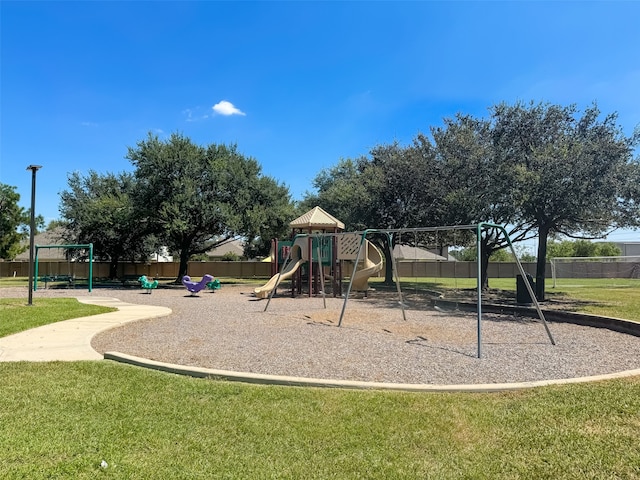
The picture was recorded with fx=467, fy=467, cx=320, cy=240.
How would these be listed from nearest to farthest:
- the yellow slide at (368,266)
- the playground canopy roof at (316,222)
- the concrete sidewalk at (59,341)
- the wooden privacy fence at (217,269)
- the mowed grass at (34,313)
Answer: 1. the concrete sidewalk at (59,341)
2. the mowed grass at (34,313)
3. the yellow slide at (368,266)
4. the playground canopy roof at (316,222)
5. the wooden privacy fence at (217,269)

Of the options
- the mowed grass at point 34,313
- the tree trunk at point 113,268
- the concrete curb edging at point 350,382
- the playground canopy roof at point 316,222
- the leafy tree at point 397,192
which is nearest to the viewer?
the concrete curb edging at point 350,382

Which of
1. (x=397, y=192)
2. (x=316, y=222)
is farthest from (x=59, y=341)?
(x=397, y=192)

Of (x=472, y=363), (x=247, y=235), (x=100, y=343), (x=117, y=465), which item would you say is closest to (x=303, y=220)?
(x=247, y=235)

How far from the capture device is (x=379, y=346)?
770cm

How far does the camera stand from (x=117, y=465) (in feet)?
10.5

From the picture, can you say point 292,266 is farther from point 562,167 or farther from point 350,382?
point 350,382

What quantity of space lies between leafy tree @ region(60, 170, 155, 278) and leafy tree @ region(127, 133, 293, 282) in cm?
183

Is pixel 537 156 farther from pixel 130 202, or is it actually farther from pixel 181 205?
pixel 130 202

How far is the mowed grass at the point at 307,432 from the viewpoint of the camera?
3184 millimetres

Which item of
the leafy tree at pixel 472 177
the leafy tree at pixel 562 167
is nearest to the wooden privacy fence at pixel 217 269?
the leafy tree at pixel 472 177

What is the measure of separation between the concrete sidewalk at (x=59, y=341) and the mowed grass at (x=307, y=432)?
1565 millimetres

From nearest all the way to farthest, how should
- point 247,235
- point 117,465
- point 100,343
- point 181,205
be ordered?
1. point 117,465
2. point 100,343
3. point 181,205
4. point 247,235

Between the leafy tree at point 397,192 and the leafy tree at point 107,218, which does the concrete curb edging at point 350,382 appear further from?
the leafy tree at point 107,218

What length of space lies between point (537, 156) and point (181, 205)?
16.9 metres
